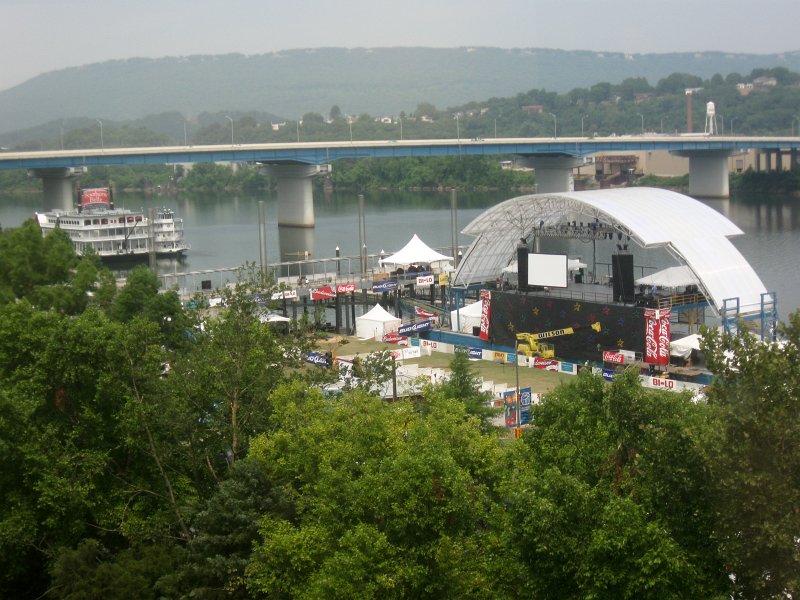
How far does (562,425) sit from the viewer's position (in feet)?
48.8

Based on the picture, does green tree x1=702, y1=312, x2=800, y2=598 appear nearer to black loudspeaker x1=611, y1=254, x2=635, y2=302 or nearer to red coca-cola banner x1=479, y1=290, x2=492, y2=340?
black loudspeaker x1=611, y1=254, x2=635, y2=302

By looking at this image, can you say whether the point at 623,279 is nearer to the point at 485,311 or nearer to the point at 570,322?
the point at 570,322

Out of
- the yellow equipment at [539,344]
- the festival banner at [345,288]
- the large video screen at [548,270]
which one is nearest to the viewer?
the yellow equipment at [539,344]

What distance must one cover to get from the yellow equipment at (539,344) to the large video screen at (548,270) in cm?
158

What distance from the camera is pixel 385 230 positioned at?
7862 cm

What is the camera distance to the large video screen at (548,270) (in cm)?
3456

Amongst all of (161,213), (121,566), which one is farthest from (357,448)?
(161,213)

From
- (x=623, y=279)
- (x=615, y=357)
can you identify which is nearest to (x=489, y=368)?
(x=615, y=357)

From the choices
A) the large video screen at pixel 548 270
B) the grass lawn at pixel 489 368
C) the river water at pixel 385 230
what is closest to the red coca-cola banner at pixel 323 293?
the river water at pixel 385 230

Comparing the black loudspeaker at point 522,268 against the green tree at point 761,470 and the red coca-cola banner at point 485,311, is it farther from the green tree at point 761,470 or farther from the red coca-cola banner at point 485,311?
the green tree at point 761,470

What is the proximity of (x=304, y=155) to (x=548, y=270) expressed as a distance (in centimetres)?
4707

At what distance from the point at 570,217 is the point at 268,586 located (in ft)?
88.5

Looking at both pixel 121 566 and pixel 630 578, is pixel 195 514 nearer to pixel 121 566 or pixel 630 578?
pixel 121 566

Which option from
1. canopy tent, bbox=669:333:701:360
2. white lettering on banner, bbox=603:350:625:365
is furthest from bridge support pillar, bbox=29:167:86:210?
canopy tent, bbox=669:333:701:360
